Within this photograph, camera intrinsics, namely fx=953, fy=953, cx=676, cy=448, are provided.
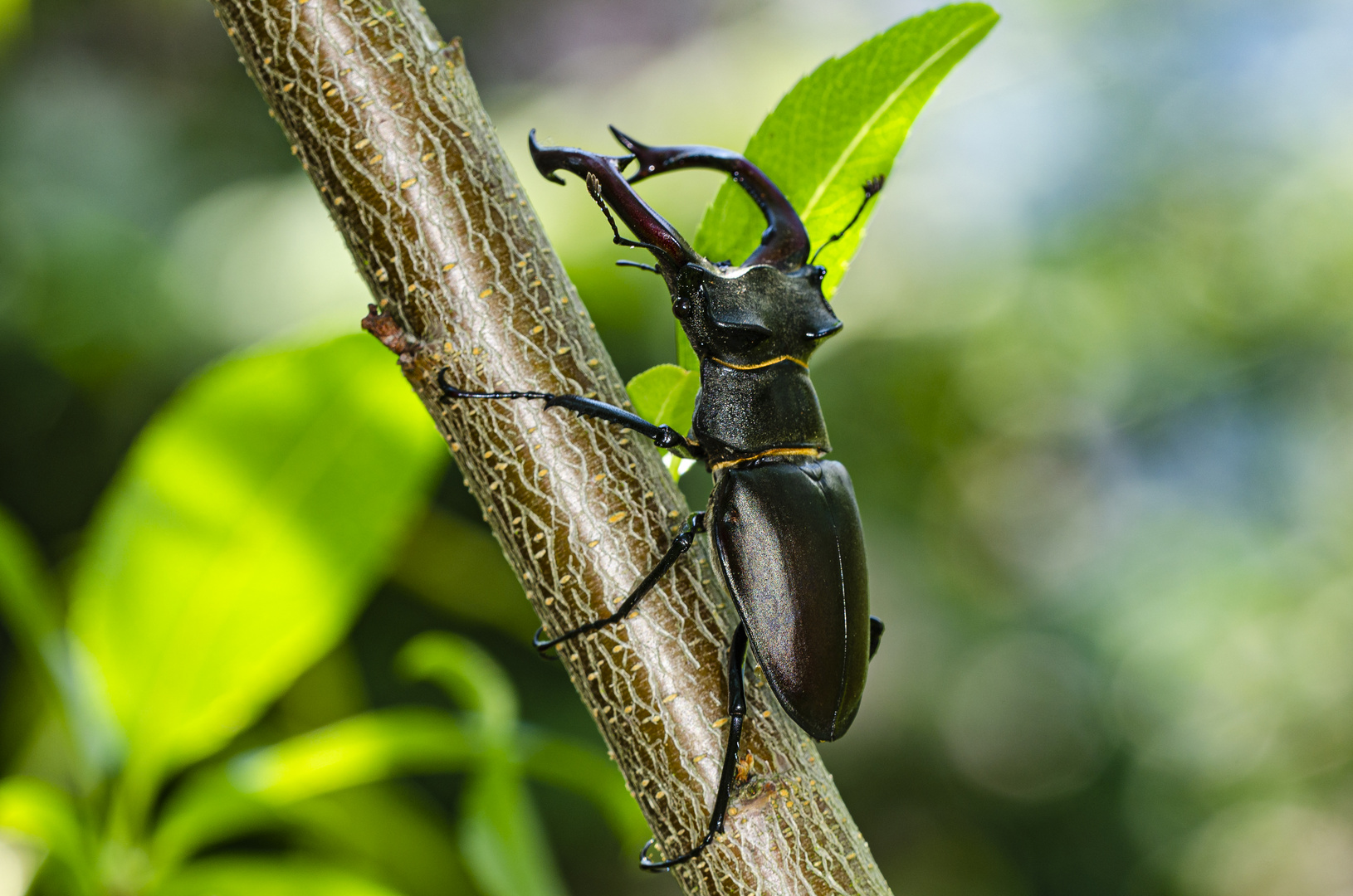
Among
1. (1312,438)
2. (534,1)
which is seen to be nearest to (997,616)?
(1312,438)

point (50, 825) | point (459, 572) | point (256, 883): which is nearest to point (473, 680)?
point (256, 883)

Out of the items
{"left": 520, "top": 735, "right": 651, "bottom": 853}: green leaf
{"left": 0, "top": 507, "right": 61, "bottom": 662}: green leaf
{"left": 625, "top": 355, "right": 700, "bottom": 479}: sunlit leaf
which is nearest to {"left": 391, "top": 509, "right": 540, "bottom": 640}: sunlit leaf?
{"left": 520, "top": 735, "right": 651, "bottom": 853}: green leaf

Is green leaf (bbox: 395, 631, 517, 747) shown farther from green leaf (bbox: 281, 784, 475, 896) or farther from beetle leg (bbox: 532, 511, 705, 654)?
green leaf (bbox: 281, 784, 475, 896)

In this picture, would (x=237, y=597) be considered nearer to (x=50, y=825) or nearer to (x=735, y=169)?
(x=50, y=825)

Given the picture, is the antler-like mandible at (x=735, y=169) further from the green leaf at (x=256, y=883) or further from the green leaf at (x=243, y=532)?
the green leaf at (x=256, y=883)

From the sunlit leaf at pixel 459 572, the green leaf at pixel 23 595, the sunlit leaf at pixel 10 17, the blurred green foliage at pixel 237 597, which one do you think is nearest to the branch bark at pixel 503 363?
the blurred green foliage at pixel 237 597

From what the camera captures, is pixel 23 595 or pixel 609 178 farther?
pixel 23 595

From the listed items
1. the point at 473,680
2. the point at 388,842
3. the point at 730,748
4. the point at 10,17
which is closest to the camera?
the point at 730,748
